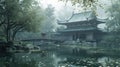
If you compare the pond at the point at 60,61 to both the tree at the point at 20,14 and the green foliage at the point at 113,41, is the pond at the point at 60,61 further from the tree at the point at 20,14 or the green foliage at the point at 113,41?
the green foliage at the point at 113,41

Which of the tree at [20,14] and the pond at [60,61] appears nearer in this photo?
the pond at [60,61]

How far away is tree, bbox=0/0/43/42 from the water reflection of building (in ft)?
79.5

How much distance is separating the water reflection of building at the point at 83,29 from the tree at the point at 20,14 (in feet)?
79.5

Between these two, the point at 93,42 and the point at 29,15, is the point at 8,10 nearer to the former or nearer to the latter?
the point at 29,15

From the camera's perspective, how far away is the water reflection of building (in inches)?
2410

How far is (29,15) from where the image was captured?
123 ft

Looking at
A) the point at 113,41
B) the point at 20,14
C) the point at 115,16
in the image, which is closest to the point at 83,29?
the point at 115,16

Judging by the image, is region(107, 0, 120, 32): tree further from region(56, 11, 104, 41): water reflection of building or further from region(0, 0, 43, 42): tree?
region(0, 0, 43, 42): tree

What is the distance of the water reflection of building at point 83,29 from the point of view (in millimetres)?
61219

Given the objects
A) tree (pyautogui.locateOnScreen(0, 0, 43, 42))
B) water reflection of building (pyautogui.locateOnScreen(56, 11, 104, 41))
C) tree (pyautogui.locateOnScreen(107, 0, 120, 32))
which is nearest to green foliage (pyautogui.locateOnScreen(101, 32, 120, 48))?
tree (pyautogui.locateOnScreen(107, 0, 120, 32))

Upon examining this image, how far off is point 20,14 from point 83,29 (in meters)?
31.4

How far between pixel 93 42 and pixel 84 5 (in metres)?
41.0

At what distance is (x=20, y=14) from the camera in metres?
34.8

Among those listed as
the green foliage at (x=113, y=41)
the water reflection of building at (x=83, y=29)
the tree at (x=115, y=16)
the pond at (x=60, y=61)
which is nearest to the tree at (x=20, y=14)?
the pond at (x=60, y=61)
